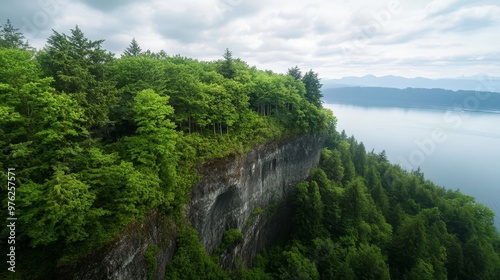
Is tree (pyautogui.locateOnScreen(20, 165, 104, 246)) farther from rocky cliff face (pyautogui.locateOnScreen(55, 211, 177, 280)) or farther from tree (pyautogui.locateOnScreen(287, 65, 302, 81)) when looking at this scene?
tree (pyautogui.locateOnScreen(287, 65, 302, 81))

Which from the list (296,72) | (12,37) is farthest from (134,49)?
(296,72)

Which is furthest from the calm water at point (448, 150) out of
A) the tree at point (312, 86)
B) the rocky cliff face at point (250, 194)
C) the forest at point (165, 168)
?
the rocky cliff face at point (250, 194)

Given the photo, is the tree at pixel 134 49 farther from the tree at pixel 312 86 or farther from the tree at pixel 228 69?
the tree at pixel 312 86

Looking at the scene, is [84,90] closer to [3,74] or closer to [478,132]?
[3,74]

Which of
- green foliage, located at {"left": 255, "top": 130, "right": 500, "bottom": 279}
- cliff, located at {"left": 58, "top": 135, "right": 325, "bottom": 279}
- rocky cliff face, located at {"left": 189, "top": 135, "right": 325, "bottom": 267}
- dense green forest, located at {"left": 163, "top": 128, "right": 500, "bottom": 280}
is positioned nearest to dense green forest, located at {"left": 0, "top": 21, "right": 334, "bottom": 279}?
cliff, located at {"left": 58, "top": 135, "right": 325, "bottom": 279}

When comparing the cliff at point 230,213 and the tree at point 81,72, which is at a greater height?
the tree at point 81,72

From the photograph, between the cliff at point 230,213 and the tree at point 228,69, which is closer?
the cliff at point 230,213
